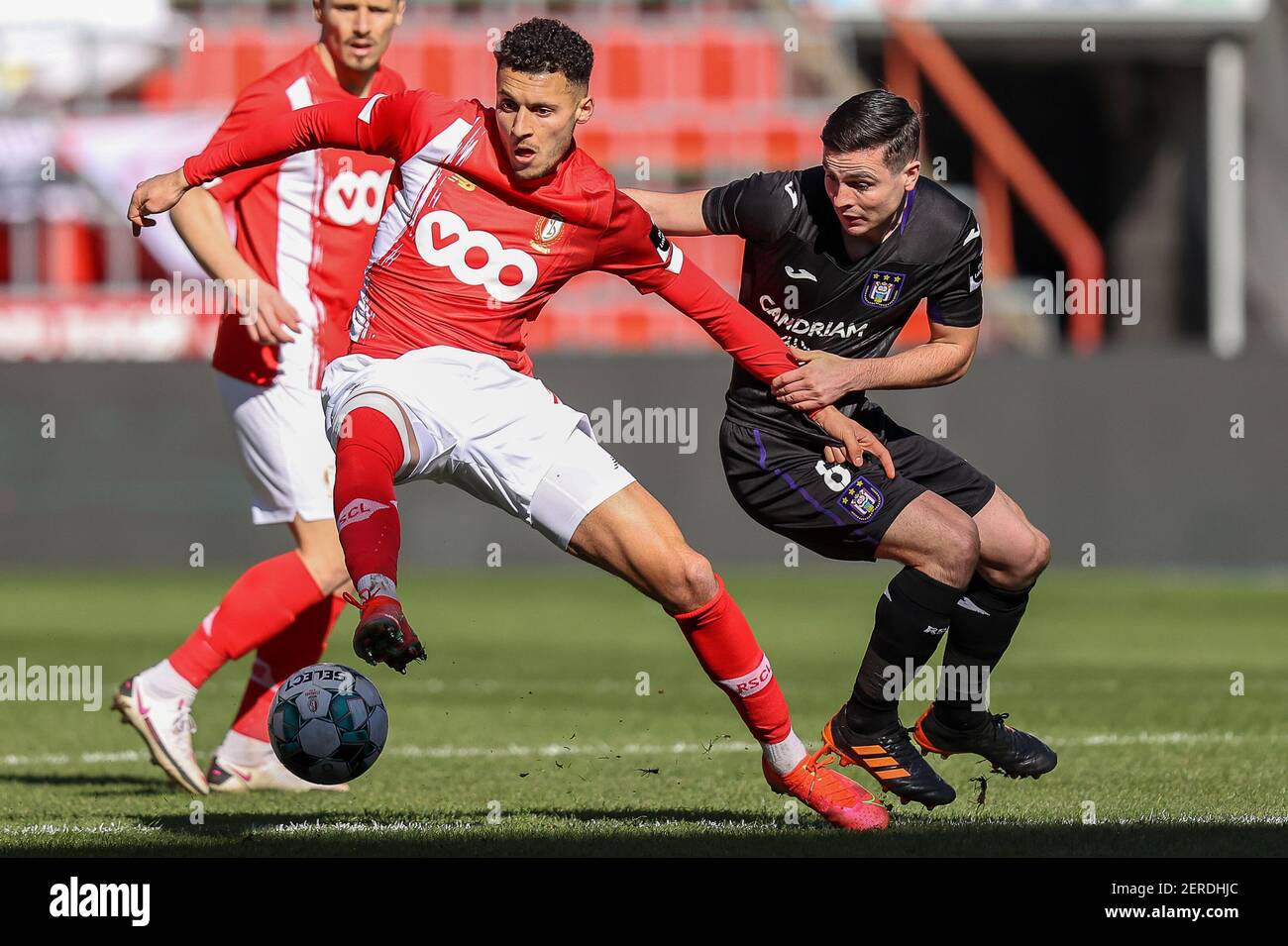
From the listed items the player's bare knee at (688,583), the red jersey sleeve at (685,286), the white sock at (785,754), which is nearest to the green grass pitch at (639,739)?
the white sock at (785,754)

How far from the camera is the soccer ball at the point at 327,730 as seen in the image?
493 cm

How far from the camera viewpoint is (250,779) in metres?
6.48

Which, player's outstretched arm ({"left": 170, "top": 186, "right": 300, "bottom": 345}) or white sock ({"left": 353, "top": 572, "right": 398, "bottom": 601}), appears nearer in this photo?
white sock ({"left": 353, "top": 572, "right": 398, "bottom": 601})

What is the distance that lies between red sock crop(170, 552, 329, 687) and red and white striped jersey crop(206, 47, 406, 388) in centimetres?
66

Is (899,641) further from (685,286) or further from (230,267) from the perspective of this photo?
(230,267)

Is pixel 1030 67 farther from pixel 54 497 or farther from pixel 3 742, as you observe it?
pixel 3 742

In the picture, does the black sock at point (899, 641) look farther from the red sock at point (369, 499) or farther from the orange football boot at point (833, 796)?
the red sock at point (369, 499)

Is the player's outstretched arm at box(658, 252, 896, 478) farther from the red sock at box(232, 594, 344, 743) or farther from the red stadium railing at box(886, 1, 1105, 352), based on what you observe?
the red stadium railing at box(886, 1, 1105, 352)

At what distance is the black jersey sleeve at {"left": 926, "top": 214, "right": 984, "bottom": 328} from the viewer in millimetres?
5777

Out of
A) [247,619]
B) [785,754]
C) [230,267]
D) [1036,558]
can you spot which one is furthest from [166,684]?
[1036,558]

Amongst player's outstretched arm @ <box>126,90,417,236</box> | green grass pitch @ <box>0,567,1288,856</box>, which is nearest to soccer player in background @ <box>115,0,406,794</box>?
green grass pitch @ <box>0,567,1288,856</box>

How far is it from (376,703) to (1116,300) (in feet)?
76.1

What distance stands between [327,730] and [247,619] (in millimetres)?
1521

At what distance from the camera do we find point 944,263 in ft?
18.9
